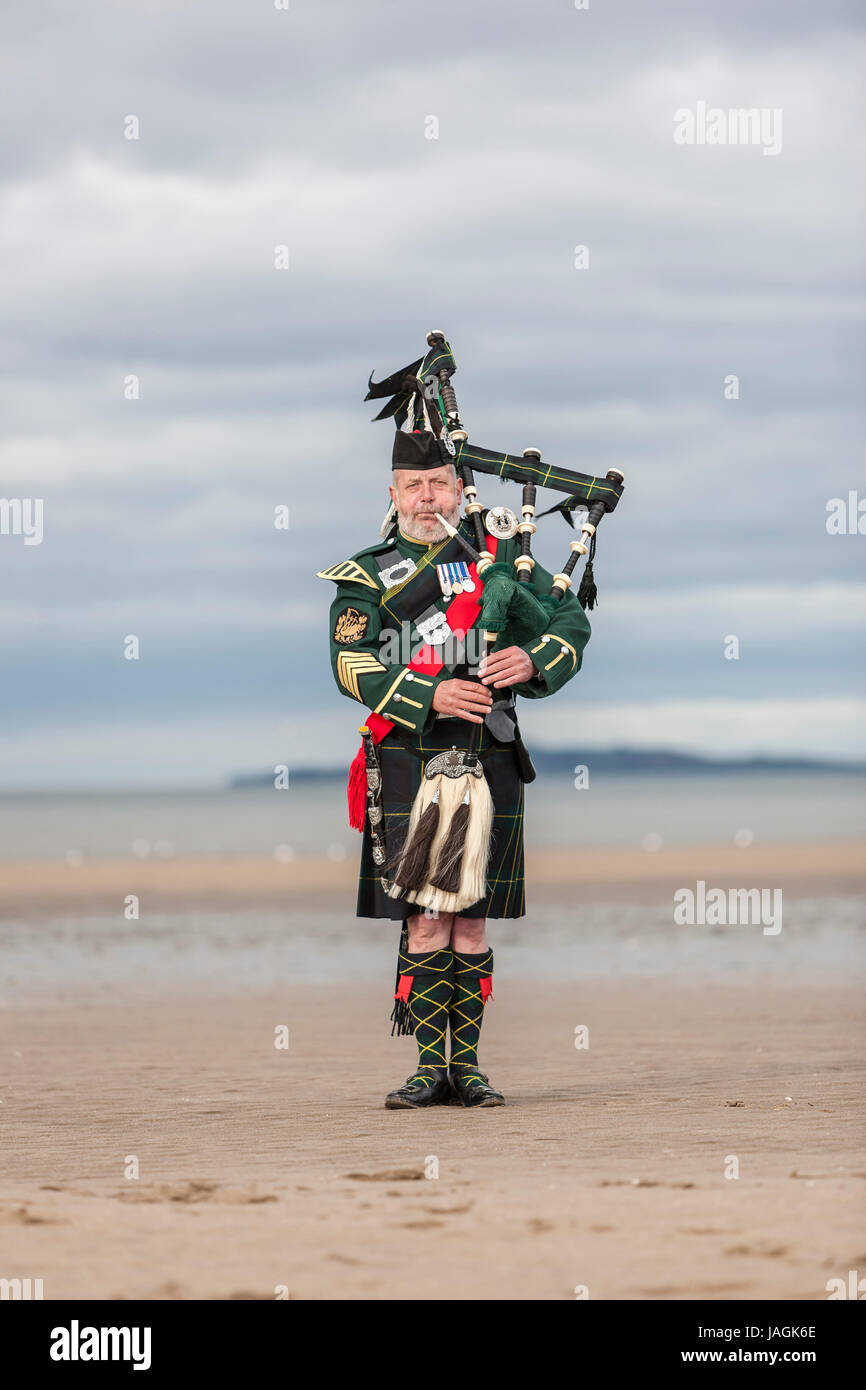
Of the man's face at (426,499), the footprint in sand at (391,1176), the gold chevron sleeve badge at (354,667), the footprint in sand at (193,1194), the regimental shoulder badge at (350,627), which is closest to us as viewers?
the footprint in sand at (193,1194)

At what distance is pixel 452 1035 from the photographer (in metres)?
6.77

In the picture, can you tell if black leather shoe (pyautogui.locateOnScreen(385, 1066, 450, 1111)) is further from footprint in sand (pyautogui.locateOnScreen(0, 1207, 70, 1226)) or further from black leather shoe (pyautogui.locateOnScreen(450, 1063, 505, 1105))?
footprint in sand (pyautogui.locateOnScreen(0, 1207, 70, 1226))

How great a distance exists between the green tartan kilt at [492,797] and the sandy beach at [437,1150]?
79cm

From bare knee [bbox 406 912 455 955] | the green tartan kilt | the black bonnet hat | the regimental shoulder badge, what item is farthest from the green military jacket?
bare knee [bbox 406 912 455 955]

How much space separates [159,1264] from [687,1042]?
536 cm

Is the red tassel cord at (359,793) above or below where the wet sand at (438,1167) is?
above

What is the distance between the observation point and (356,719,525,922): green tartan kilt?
6715 millimetres

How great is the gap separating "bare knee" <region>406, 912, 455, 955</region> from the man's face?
1.47 metres

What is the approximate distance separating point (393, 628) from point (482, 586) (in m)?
0.38

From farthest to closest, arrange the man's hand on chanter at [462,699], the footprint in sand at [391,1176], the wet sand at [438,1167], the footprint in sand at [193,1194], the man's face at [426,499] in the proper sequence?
the man's face at [426,499], the man's hand on chanter at [462,699], the footprint in sand at [391,1176], the footprint in sand at [193,1194], the wet sand at [438,1167]

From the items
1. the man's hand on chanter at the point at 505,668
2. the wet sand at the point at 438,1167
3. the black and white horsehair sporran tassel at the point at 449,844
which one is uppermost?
the man's hand on chanter at the point at 505,668

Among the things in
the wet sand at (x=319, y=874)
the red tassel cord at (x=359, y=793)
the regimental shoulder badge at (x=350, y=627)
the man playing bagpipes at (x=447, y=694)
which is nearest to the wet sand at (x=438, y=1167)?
the man playing bagpipes at (x=447, y=694)

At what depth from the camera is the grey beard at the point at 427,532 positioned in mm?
6883

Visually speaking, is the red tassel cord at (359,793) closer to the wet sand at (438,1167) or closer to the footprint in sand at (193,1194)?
the wet sand at (438,1167)
